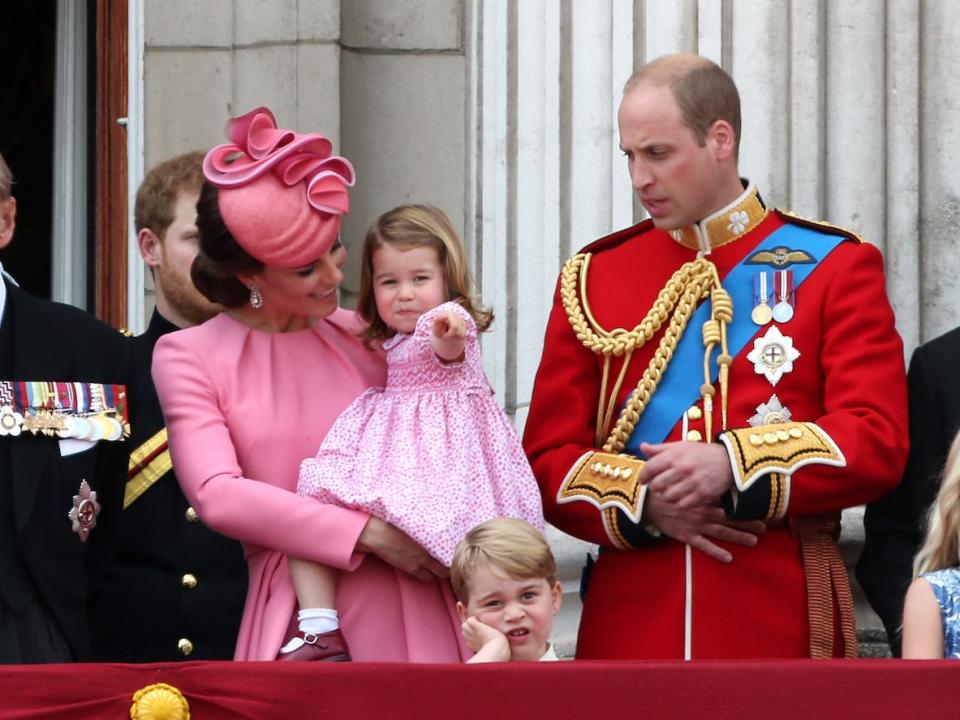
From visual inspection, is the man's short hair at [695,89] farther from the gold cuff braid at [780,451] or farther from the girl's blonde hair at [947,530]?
the girl's blonde hair at [947,530]

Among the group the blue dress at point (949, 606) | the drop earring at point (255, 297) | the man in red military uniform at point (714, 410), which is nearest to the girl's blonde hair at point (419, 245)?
the drop earring at point (255, 297)

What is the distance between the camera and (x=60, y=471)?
423cm

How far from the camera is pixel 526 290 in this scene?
18.8 ft

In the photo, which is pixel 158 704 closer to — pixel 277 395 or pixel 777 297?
pixel 277 395

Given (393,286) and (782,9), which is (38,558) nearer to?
(393,286)

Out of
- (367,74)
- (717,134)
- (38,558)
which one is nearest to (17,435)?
(38,558)

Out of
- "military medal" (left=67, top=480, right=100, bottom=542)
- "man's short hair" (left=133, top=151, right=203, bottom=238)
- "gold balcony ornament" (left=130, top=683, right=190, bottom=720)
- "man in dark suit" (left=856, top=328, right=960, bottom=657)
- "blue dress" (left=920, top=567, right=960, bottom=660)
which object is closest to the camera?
"gold balcony ornament" (left=130, top=683, right=190, bottom=720)

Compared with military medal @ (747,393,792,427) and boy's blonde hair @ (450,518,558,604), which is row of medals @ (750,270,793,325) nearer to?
military medal @ (747,393,792,427)

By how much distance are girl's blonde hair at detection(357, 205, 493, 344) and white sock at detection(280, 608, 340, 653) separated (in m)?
0.53

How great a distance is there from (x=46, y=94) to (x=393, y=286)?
11.8 ft

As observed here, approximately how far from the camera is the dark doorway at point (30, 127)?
7609mm

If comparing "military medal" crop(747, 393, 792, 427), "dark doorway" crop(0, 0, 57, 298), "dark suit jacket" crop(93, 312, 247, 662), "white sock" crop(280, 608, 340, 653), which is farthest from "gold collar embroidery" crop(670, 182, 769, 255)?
"dark doorway" crop(0, 0, 57, 298)

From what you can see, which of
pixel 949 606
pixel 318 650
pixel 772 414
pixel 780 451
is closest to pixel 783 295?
pixel 772 414

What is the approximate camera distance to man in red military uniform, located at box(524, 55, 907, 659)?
423 cm
